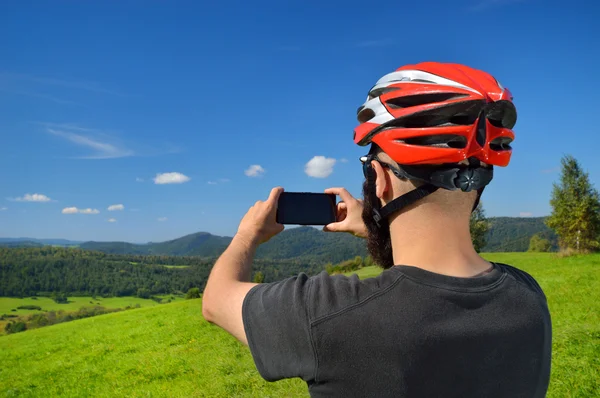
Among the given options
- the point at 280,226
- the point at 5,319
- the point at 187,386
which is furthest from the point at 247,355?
the point at 5,319

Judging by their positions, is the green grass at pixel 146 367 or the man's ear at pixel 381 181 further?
the green grass at pixel 146 367

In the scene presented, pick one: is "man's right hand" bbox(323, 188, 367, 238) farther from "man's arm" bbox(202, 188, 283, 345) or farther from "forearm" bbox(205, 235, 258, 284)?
"forearm" bbox(205, 235, 258, 284)

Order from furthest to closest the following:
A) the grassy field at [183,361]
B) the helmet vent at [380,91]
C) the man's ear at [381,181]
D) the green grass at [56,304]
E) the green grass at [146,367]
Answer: the green grass at [56,304] < the green grass at [146,367] < the grassy field at [183,361] < the helmet vent at [380,91] < the man's ear at [381,181]

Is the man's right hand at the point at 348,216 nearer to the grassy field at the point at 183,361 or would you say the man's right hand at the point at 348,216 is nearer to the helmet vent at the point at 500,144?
the helmet vent at the point at 500,144

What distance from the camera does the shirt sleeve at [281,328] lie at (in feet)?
6.25

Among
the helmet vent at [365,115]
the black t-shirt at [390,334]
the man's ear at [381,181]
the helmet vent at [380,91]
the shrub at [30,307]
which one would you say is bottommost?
the shrub at [30,307]

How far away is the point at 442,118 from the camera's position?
7.40 ft

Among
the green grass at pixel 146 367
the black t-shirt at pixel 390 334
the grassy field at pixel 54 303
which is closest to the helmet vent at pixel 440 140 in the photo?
the black t-shirt at pixel 390 334

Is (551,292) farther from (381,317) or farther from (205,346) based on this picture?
(381,317)

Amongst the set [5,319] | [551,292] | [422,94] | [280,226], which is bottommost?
[5,319]

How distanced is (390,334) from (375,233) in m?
0.74

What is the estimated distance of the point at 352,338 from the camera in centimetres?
186

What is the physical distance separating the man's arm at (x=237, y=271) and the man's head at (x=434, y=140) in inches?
23.8

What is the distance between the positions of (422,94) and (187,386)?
31.6ft
